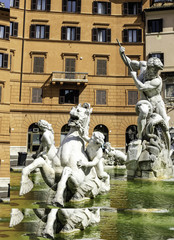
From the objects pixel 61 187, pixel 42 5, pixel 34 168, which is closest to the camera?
pixel 61 187

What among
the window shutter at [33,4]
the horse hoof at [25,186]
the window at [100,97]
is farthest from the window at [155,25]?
the horse hoof at [25,186]

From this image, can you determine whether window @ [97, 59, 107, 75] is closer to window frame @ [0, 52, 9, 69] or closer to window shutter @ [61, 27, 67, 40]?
window shutter @ [61, 27, 67, 40]

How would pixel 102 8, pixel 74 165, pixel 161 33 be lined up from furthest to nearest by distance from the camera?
pixel 102 8, pixel 161 33, pixel 74 165

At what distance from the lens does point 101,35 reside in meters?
28.2

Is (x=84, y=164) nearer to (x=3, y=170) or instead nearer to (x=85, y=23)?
(x=3, y=170)

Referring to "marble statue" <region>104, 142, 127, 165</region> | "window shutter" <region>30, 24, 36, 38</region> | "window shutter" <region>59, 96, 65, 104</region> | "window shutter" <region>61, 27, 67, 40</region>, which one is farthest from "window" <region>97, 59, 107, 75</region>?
"marble statue" <region>104, 142, 127, 165</region>

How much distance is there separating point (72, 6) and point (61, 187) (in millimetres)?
28217

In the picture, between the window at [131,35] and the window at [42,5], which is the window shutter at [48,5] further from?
the window at [131,35]

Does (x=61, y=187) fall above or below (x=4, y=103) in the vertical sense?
below

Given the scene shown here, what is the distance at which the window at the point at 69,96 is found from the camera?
2670 centimetres

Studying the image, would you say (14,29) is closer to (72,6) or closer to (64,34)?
(64,34)

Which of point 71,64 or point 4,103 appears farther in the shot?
point 71,64

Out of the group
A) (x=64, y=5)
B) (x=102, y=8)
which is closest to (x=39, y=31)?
(x=64, y=5)

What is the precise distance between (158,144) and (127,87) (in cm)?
2196
